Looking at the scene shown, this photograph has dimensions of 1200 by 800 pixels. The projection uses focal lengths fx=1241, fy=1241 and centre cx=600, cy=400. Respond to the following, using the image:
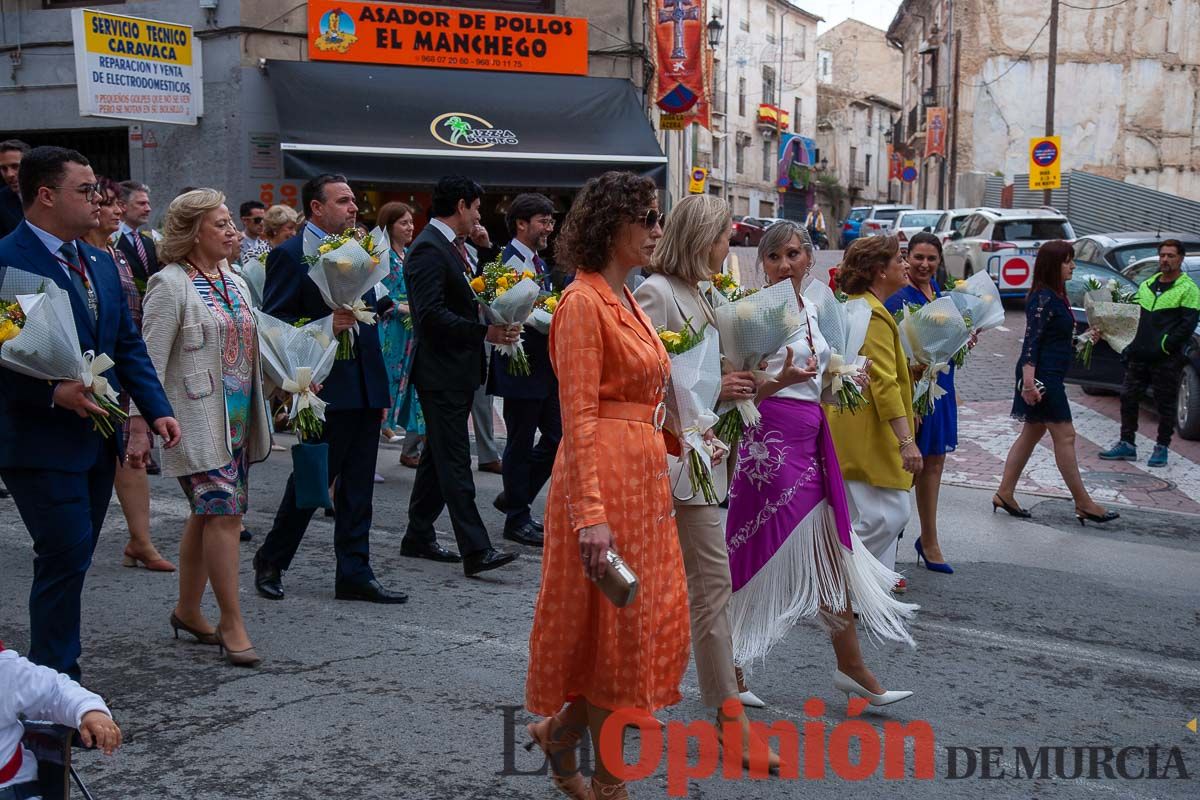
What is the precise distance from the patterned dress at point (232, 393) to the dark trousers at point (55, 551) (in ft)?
2.35

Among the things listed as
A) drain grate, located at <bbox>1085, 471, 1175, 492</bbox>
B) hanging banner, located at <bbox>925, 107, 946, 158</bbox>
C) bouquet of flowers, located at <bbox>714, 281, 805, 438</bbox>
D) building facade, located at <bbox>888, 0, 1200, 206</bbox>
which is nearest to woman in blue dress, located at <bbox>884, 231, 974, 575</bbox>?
bouquet of flowers, located at <bbox>714, 281, 805, 438</bbox>

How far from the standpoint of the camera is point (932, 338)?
6734 mm

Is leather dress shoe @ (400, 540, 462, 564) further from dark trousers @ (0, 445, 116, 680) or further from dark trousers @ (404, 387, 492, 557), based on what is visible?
dark trousers @ (0, 445, 116, 680)

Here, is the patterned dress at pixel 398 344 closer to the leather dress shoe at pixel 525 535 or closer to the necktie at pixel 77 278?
the leather dress shoe at pixel 525 535

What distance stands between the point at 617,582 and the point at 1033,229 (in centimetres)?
2283

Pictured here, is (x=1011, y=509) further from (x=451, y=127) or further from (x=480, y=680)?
(x=451, y=127)

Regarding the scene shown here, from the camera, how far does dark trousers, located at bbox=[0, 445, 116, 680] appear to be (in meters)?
4.14

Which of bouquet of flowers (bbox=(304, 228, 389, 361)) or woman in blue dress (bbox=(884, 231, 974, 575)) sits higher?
bouquet of flowers (bbox=(304, 228, 389, 361))

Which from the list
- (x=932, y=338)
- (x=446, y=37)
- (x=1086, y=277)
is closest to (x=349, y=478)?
(x=932, y=338)

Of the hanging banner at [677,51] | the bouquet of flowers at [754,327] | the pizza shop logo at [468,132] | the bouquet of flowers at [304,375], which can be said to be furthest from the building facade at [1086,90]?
the bouquet of flowers at [754,327]

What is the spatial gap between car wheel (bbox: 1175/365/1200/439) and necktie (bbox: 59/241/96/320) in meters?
10.5

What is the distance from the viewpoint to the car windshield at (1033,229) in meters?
24.1

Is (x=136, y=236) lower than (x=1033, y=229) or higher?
lower

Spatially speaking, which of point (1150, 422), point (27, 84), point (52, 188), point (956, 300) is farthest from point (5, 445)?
point (27, 84)
